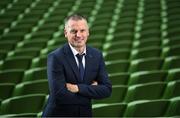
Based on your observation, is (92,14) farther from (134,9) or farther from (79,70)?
(79,70)

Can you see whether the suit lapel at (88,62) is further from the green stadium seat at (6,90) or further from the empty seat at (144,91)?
the green stadium seat at (6,90)

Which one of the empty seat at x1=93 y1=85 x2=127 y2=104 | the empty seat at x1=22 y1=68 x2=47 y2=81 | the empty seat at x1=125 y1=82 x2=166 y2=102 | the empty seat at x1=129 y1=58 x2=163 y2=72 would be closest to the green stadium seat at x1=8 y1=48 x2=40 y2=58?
the empty seat at x1=22 y1=68 x2=47 y2=81

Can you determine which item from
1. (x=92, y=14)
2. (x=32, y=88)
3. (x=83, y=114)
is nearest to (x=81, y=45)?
(x=83, y=114)

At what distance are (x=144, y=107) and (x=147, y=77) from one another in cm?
83

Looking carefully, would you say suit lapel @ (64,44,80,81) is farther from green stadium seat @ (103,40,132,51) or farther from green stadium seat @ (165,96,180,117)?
green stadium seat @ (103,40,132,51)

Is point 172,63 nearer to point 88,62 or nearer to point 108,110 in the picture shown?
point 108,110

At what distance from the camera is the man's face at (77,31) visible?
164cm

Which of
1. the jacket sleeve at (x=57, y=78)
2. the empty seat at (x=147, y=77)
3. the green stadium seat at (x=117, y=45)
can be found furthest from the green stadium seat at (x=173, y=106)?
the green stadium seat at (x=117, y=45)

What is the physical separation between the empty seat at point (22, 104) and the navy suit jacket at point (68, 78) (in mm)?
922

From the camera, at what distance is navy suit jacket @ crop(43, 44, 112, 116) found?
1.66 meters

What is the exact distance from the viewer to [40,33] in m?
5.41

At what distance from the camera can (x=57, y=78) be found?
1.65 m

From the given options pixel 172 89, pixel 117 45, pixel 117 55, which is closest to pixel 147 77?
pixel 172 89

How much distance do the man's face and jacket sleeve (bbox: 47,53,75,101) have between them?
0.35ft
